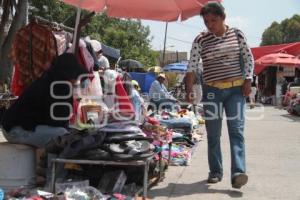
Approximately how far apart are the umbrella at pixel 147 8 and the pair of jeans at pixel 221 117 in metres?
1.52

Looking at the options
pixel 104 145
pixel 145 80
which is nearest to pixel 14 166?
pixel 104 145

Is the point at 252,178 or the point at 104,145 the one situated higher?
the point at 104,145

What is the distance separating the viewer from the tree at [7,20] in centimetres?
1115

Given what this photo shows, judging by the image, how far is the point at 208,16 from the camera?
214 inches

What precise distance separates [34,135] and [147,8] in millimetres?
2798

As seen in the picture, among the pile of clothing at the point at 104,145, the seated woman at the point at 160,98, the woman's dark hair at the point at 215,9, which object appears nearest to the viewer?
the pile of clothing at the point at 104,145

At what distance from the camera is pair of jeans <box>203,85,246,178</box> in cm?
543

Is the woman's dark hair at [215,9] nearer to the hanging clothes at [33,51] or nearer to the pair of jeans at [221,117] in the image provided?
the pair of jeans at [221,117]

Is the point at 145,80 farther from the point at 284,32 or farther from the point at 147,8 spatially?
the point at 284,32

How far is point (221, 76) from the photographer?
5.50 meters

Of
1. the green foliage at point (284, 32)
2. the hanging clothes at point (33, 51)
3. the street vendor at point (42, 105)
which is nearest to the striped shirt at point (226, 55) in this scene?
the street vendor at point (42, 105)

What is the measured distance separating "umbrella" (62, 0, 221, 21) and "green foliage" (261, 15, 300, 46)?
66465 millimetres

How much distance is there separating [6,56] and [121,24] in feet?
133

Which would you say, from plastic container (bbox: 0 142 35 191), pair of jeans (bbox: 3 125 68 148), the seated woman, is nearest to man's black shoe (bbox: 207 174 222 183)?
pair of jeans (bbox: 3 125 68 148)
